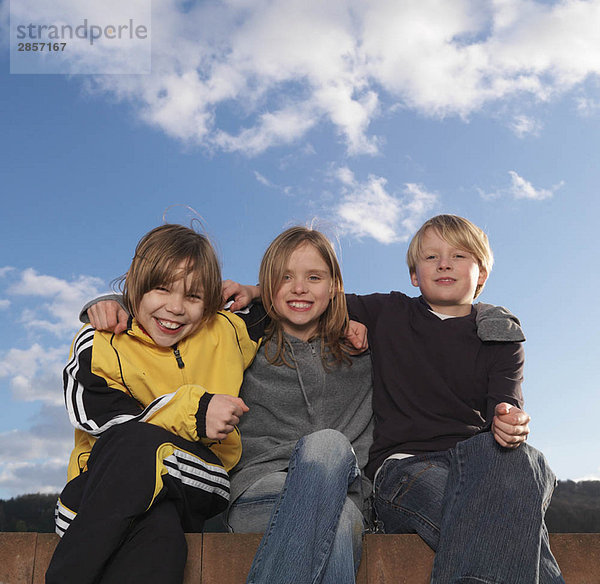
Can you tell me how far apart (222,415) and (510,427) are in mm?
886

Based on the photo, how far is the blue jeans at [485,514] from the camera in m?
1.88

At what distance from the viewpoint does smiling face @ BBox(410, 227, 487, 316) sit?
8.95 ft

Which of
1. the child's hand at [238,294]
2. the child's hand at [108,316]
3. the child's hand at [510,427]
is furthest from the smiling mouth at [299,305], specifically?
the child's hand at [510,427]

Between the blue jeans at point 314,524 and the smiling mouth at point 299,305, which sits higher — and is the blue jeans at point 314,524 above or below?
below

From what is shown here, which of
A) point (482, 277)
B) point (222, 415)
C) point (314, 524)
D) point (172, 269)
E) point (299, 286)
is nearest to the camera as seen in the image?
point (314, 524)

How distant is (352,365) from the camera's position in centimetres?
270

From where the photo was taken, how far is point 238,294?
2.73 m

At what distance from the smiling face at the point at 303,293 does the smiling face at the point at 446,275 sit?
41cm

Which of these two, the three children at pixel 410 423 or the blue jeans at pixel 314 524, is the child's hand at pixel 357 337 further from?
the blue jeans at pixel 314 524

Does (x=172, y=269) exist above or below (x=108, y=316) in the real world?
above

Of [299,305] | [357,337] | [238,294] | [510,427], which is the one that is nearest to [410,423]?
[357,337]

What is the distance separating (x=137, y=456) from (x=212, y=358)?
0.66 m

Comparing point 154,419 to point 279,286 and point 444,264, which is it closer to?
point 279,286

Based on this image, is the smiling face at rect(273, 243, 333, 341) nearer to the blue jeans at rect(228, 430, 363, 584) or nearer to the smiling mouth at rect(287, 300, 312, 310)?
the smiling mouth at rect(287, 300, 312, 310)
